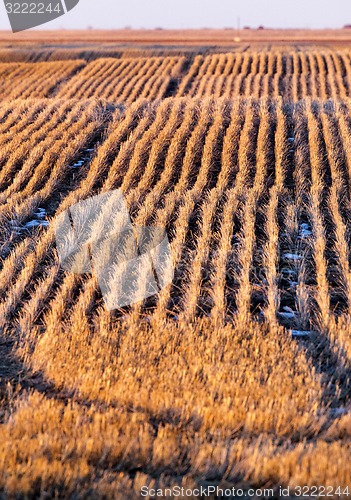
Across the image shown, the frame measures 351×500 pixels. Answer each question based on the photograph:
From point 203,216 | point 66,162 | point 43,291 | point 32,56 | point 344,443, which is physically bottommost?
point 344,443

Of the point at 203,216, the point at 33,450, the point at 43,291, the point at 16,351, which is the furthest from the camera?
the point at 203,216

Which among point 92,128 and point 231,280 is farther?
point 92,128

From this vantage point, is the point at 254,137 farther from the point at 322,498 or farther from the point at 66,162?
the point at 322,498

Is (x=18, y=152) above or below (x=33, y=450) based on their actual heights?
above

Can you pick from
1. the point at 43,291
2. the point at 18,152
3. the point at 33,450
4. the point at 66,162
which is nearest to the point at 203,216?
the point at 43,291

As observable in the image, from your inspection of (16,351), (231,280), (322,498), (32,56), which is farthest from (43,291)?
(32,56)

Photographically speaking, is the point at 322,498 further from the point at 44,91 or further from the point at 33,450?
the point at 44,91

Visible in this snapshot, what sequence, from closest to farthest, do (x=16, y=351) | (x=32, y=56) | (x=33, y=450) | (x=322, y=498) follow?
(x=322, y=498) < (x=33, y=450) < (x=16, y=351) < (x=32, y=56)
